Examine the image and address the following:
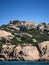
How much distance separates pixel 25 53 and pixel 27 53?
118 centimetres

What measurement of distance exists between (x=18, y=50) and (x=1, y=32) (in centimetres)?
4764

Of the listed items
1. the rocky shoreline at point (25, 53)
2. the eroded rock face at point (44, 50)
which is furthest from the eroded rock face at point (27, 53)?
the eroded rock face at point (44, 50)

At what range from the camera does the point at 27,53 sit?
153 metres

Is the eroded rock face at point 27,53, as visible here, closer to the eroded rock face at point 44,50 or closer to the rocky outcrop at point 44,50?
the rocky outcrop at point 44,50

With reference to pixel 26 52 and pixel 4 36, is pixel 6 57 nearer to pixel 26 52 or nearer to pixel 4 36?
pixel 26 52

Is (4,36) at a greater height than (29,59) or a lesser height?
greater

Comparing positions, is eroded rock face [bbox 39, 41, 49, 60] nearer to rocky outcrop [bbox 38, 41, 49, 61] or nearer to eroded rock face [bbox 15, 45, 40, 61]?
rocky outcrop [bbox 38, 41, 49, 61]

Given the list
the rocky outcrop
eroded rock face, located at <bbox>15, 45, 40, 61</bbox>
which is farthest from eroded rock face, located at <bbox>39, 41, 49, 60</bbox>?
eroded rock face, located at <bbox>15, 45, 40, 61</bbox>

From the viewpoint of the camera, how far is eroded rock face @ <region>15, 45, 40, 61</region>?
152 metres

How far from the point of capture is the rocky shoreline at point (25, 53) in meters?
152

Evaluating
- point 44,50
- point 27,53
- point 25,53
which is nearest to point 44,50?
point 44,50

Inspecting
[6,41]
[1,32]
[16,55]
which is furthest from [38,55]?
[1,32]

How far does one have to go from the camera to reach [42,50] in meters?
158

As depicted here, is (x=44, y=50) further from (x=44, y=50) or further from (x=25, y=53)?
(x=25, y=53)
